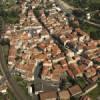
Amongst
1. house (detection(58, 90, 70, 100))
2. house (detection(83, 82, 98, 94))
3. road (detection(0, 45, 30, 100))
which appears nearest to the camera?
house (detection(58, 90, 70, 100))

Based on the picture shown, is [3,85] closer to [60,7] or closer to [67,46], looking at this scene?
[67,46]

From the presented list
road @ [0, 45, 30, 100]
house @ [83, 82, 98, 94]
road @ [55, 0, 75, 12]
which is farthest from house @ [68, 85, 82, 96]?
road @ [55, 0, 75, 12]

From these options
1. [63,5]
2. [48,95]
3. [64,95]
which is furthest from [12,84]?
[63,5]

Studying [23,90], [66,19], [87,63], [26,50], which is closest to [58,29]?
[66,19]

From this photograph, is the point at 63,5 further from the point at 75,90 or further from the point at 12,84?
the point at 75,90

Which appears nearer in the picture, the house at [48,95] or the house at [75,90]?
the house at [48,95]

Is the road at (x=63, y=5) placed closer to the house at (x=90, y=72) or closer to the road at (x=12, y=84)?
the road at (x=12, y=84)

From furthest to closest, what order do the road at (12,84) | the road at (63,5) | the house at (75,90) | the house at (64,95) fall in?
the road at (63,5) → the road at (12,84) → the house at (75,90) → the house at (64,95)

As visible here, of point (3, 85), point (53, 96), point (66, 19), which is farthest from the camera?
point (66, 19)

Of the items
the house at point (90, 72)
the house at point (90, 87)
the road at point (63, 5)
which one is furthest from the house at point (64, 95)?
the road at point (63, 5)

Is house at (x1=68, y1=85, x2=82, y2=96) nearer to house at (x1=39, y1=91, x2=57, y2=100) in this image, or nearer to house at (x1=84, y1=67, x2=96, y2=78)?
house at (x1=39, y1=91, x2=57, y2=100)

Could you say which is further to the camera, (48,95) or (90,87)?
(90,87)
